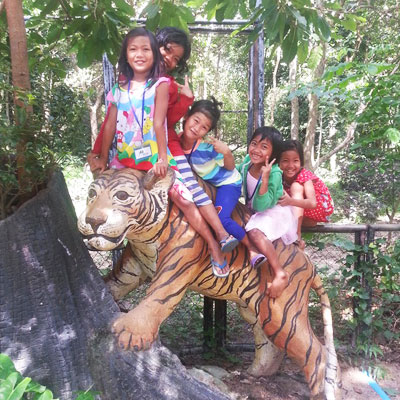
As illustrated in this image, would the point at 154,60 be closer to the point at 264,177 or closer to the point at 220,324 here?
the point at 264,177

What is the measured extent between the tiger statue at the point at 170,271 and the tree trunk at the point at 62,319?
0.40ft

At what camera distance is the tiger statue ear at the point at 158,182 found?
2351mm

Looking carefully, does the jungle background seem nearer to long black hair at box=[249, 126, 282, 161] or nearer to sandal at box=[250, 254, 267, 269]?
long black hair at box=[249, 126, 282, 161]

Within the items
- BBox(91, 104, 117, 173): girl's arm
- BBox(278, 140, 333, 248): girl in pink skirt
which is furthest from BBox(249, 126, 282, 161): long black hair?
BBox(91, 104, 117, 173): girl's arm

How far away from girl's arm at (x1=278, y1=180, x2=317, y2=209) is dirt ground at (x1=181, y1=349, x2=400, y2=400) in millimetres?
1567

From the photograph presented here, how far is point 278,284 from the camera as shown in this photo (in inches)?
110

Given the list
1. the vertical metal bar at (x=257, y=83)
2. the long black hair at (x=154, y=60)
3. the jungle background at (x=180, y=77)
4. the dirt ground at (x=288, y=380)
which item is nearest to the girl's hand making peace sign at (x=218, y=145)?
the long black hair at (x=154, y=60)

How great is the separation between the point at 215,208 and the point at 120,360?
106 cm

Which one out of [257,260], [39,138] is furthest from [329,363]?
[39,138]

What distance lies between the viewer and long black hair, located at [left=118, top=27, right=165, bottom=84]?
2.35 m

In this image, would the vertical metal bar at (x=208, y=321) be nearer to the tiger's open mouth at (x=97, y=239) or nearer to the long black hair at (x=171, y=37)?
the tiger's open mouth at (x=97, y=239)

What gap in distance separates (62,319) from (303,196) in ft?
6.21

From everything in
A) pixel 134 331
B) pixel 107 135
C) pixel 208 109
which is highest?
pixel 208 109

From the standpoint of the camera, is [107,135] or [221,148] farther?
[221,148]
